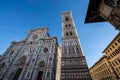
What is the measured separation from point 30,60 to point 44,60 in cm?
328

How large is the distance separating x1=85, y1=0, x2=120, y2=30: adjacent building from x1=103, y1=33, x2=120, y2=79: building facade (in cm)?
2743

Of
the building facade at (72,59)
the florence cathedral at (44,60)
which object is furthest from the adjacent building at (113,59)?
the florence cathedral at (44,60)

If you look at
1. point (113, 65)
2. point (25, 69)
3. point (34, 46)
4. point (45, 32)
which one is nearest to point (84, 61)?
point (25, 69)

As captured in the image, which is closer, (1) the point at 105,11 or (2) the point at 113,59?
(1) the point at 105,11

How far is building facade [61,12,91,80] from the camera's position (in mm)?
14898

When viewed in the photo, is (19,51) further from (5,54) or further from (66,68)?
(66,68)

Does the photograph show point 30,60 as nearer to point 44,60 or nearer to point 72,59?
point 44,60

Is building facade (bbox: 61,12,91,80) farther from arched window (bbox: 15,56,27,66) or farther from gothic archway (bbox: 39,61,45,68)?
arched window (bbox: 15,56,27,66)

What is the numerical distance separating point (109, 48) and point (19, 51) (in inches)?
1321

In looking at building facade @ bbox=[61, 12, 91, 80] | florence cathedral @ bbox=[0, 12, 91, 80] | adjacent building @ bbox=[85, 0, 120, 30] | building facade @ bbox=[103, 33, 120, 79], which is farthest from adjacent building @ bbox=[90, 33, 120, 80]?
adjacent building @ bbox=[85, 0, 120, 30]

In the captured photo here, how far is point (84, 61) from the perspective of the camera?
17203 millimetres

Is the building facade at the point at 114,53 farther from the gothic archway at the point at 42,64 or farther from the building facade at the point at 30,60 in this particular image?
the gothic archway at the point at 42,64

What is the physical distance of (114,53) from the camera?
3266cm

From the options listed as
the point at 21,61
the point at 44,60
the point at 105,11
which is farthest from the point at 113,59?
the point at 105,11
